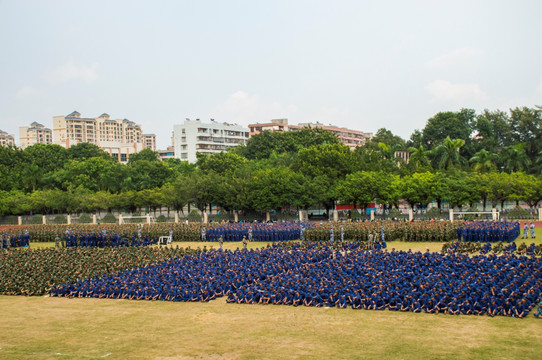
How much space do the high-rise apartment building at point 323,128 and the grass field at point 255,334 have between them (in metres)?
86.4

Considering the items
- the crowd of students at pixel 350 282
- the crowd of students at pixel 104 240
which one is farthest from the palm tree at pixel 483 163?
the crowd of students at pixel 350 282

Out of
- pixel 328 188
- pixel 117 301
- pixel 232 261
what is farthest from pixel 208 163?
pixel 117 301

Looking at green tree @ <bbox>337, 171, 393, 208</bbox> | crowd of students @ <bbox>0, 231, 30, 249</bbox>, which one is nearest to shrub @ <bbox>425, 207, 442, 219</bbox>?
green tree @ <bbox>337, 171, 393, 208</bbox>

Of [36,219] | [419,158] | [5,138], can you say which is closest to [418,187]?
[419,158]

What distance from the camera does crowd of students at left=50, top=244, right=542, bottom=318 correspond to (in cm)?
1501

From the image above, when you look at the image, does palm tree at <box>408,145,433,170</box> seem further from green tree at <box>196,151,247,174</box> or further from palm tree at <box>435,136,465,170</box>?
green tree at <box>196,151,247,174</box>

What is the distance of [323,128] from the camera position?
4272 inches

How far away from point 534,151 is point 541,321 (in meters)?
55.2

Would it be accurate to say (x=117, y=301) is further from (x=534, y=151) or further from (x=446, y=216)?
(x=534, y=151)

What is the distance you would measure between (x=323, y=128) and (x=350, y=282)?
92899mm

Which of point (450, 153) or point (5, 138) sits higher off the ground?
point (5, 138)

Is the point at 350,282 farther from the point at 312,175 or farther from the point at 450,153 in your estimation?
the point at 450,153

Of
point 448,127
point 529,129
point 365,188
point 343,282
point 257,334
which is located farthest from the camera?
point 448,127

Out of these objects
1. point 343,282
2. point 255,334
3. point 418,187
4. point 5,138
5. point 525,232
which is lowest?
point 255,334
